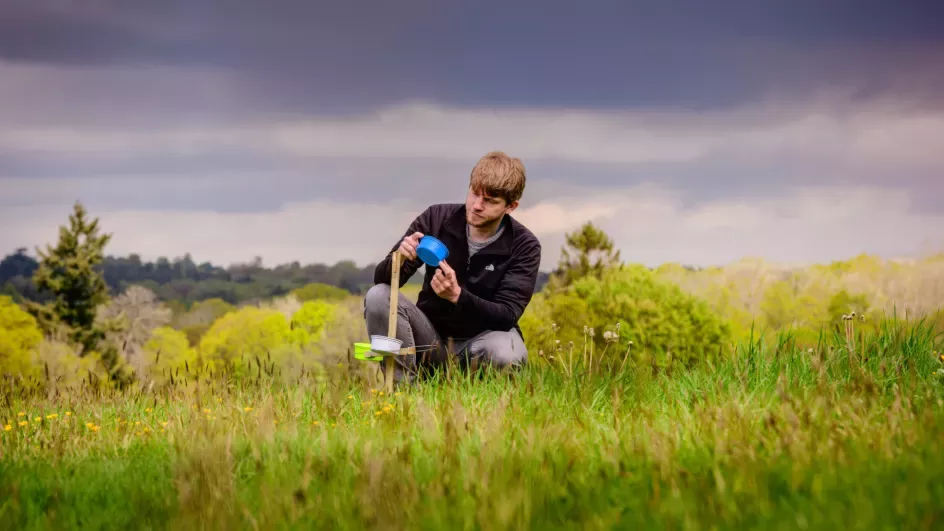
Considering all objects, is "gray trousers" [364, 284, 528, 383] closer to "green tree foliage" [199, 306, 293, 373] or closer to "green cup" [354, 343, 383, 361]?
"green cup" [354, 343, 383, 361]

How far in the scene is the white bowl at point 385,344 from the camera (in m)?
5.71

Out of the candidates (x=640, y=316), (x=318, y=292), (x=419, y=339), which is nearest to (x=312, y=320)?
(x=318, y=292)

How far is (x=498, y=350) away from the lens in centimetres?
614

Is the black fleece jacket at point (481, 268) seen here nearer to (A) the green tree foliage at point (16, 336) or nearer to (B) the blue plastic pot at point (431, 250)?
(B) the blue plastic pot at point (431, 250)

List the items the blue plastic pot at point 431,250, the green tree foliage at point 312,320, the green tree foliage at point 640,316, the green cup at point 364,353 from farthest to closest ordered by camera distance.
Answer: the green tree foliage at point 312,320 < the green tree foliage at point 640,316 < the green cup at point 364,353 < the blue plastic pot at point 431,250

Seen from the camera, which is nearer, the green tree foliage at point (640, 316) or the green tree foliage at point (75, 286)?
the green tree foliage at point (640, 316)

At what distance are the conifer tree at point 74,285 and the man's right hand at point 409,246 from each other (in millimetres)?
35055

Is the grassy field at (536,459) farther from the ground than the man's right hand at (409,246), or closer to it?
closer to it

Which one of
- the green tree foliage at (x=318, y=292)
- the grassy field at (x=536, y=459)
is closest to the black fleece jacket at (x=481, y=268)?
the grassy field at (x=536, y=459)

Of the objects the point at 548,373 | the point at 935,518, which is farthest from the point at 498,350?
the point at 935,518

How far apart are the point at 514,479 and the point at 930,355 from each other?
333cm

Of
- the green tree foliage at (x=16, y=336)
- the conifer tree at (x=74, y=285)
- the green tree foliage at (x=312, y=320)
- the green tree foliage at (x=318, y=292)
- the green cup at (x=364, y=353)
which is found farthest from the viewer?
the green tree foliage at (x=318, y=292)

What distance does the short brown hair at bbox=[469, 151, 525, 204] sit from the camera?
5.72m

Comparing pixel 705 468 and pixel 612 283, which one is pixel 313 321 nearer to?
pixel 612 283
